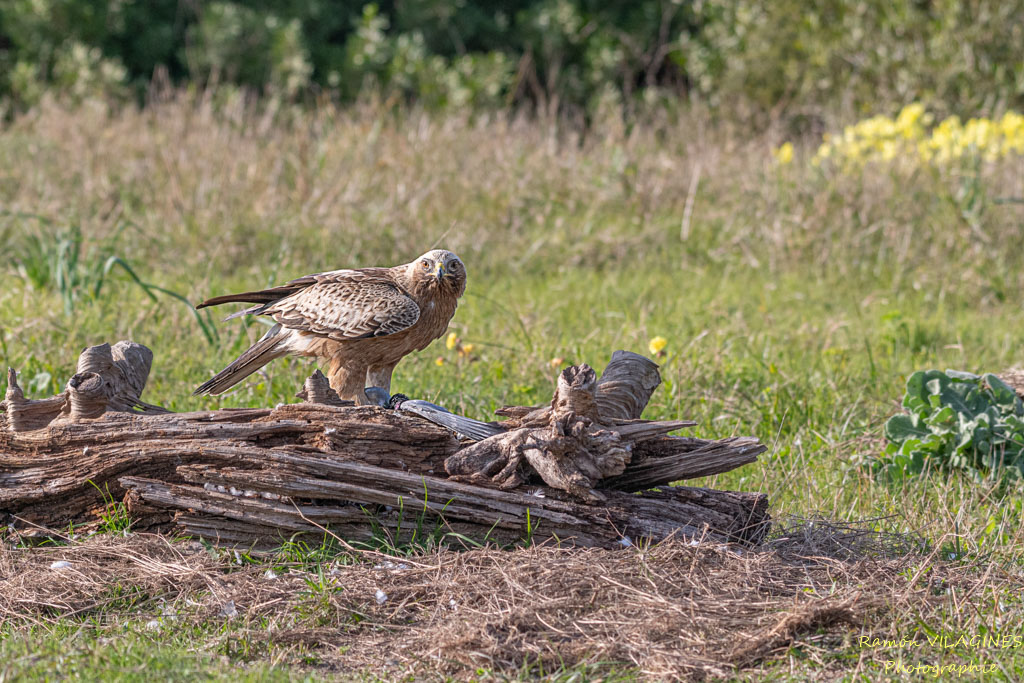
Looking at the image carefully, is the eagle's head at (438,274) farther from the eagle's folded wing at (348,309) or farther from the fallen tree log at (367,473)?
the fallen tree log at (367,473)

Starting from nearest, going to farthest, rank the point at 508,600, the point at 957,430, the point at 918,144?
1. the point at 508,600
2. the point at 957,430
3. the point at 918,144

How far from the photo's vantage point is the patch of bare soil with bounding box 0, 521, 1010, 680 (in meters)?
2.96

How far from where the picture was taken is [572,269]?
8.75m

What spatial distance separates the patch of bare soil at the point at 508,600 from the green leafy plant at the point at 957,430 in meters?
1.09

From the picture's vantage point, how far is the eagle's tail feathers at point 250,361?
4.52m

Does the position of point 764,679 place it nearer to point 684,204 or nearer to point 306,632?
point 306,632

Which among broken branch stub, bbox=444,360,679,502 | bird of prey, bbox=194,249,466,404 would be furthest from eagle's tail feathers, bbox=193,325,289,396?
broken branch stub, bbox=444,360,679,502

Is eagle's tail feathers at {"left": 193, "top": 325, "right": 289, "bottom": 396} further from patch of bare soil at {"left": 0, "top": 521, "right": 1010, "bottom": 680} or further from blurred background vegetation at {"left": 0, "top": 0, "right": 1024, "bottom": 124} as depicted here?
blurred background vegetation at {"left": 0, "top": 0, "right": 1024, "bottom": 124}

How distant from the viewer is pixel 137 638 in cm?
305

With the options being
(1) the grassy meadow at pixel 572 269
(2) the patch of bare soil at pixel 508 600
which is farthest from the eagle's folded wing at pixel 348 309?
(2) the patch of bare soil at pixel 508 600

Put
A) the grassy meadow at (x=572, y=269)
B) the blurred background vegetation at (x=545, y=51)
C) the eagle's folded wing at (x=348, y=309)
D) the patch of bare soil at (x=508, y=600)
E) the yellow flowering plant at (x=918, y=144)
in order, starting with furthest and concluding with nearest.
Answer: the blurred background vegetation at (x=545, y=51) < the yellow flowering plant at (x=918, y=144) < the grassy meadow at (x=572, y=269) < the eagle's folded wing at (x=348, y=309) < the patch of bare soil at (x=508, y=600)

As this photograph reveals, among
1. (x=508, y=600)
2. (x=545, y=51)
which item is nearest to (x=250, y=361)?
(x=508, y=600)

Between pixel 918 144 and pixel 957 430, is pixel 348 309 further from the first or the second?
pixel 918 144

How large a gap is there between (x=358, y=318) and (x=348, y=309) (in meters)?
0.08
